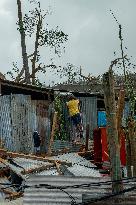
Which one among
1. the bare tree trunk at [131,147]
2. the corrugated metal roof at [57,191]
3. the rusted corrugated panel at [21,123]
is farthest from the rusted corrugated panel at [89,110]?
the corrugated metal roof at [57,191]

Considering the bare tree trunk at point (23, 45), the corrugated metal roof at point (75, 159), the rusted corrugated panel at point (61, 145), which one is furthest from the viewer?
the bare tree trunk at point (23, 45)

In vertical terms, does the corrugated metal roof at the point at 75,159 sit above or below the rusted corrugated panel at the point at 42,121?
below

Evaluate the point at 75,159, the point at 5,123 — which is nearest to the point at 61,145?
the point at 5,123

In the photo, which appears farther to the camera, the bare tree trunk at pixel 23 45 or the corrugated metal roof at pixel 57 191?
the bare tree trunk at pixel 23 45

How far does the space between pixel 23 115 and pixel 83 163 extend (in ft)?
18.4

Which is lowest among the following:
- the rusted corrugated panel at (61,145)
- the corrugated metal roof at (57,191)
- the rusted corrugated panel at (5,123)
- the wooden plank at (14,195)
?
the wooden plank at (14,195)

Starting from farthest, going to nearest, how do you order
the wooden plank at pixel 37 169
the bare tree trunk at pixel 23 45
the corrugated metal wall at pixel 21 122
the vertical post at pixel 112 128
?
the bare tree trunk at pixel 23 45, the corrugated metal wall at pixel 21 122, the wooden plank at pixel 37 169, the vertical post at pixel 112 128

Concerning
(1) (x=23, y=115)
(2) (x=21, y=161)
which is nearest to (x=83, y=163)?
(2) (x=21, y=161)

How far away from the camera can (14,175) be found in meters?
13.8

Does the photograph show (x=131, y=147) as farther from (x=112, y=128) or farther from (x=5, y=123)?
(x=5, y=123)

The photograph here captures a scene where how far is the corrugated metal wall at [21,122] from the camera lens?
18.9m

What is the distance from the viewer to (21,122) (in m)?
19.5

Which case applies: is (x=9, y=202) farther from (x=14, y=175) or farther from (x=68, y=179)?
(x=68, y=179)

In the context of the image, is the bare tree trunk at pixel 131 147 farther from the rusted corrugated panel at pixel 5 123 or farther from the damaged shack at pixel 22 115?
the rusted corrugated panel at pixel 5 123
